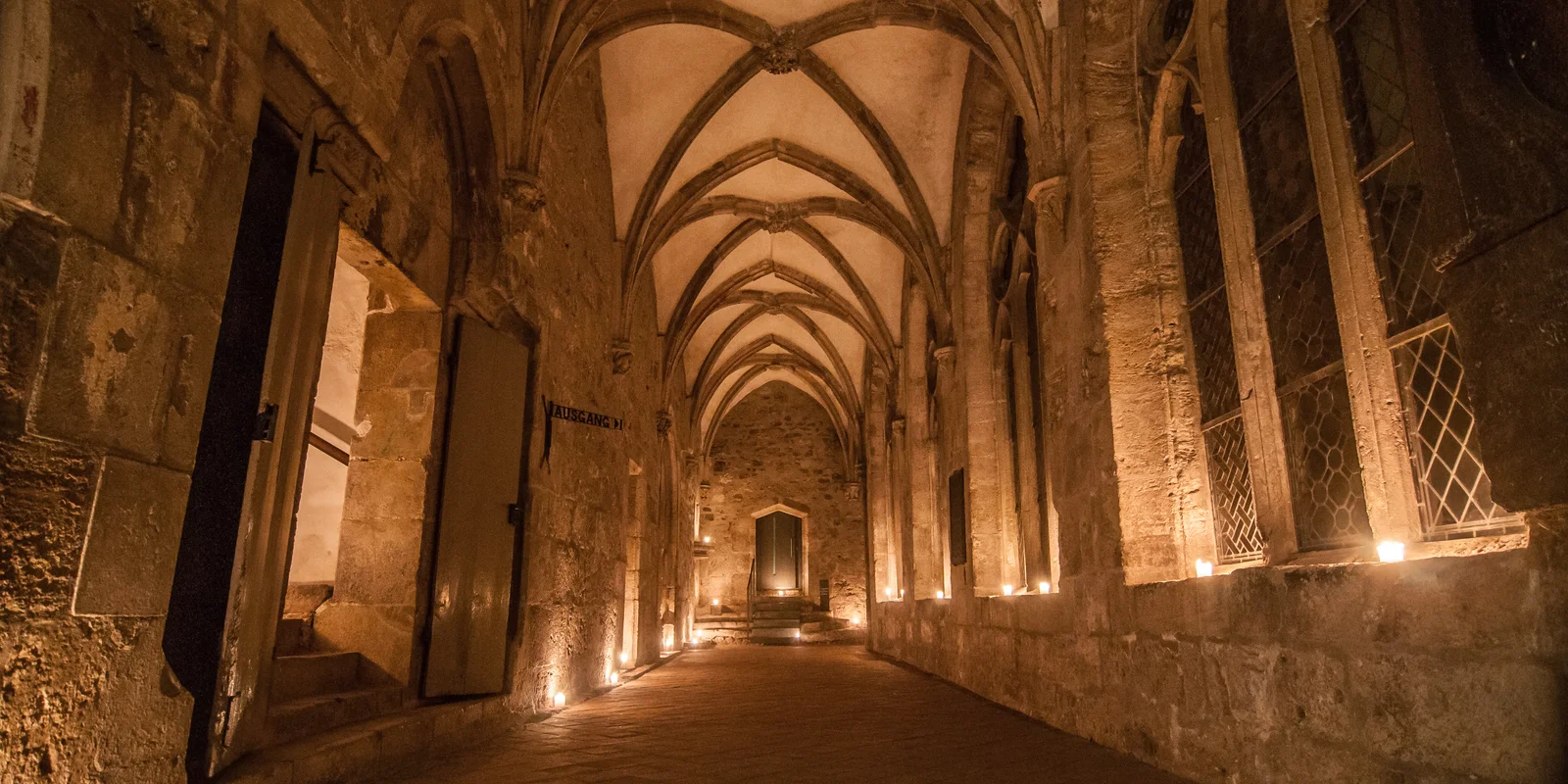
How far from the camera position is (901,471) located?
11.6 metres

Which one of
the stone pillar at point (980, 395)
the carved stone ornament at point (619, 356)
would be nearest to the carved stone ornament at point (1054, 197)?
the stone pillar at point (980, 395)

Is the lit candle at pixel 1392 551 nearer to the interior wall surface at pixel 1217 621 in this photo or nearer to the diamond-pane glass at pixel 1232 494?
the interior wall surface at pixel 1217 621

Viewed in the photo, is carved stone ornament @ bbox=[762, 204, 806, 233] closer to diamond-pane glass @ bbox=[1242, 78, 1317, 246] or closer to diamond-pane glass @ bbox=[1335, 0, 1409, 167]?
diamond-pane glass @ bbox=[1242, 78, 1317, 246]

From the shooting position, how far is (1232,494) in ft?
12.4

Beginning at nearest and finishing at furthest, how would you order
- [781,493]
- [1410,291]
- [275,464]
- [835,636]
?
[1410,291] < [275,464] < [835,636] < [781,493]

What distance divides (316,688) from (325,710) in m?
0.35

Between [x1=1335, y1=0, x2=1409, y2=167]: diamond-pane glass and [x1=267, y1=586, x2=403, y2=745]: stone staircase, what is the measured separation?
14.4 ft

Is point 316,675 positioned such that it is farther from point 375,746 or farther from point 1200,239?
point 1200,239

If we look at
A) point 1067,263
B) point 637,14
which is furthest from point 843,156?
point 1067,263

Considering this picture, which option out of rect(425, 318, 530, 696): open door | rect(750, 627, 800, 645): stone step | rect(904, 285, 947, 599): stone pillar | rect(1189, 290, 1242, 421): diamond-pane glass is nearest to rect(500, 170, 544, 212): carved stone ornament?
rect(425, 318, 530, 696): open door

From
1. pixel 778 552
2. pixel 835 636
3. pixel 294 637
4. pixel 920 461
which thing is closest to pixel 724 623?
pixel 835 636

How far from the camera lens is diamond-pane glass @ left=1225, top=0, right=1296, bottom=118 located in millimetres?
3375

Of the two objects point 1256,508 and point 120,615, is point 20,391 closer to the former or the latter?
point 120,615

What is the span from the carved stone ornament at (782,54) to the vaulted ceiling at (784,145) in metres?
0.01
